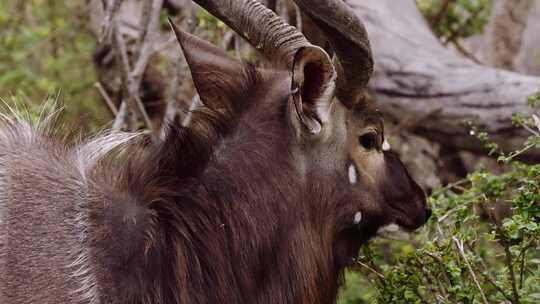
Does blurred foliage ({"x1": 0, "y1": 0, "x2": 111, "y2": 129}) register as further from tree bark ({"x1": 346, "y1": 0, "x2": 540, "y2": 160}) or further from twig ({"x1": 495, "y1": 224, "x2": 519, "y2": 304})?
twig ({"x1": 495, "y1": 224, "x2": 519, "y2": 304})

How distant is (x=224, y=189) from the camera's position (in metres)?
3.84

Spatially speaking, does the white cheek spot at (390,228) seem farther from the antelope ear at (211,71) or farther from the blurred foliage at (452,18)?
the blurred foliage at (452,18)

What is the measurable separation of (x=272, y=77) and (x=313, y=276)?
85cm

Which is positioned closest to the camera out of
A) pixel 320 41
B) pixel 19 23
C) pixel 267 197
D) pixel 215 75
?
pixel 267 197

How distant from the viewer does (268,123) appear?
13.0 ft

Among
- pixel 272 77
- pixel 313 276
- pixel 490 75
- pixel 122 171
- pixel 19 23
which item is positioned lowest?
pixel 19 23

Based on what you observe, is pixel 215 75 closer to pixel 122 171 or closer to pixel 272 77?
pixel 272 77

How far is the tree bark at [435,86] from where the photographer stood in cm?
624

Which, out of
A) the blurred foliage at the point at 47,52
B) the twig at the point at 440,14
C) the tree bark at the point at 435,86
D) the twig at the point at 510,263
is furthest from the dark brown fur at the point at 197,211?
the twig at the point at 440,14

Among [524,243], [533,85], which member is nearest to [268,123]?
[524,243]

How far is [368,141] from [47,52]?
646cm

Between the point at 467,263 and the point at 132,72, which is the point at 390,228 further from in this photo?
the point at 132,72

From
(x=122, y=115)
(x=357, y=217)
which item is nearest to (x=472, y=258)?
(x=357, y=217)

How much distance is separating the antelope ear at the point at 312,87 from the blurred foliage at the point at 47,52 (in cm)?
462
